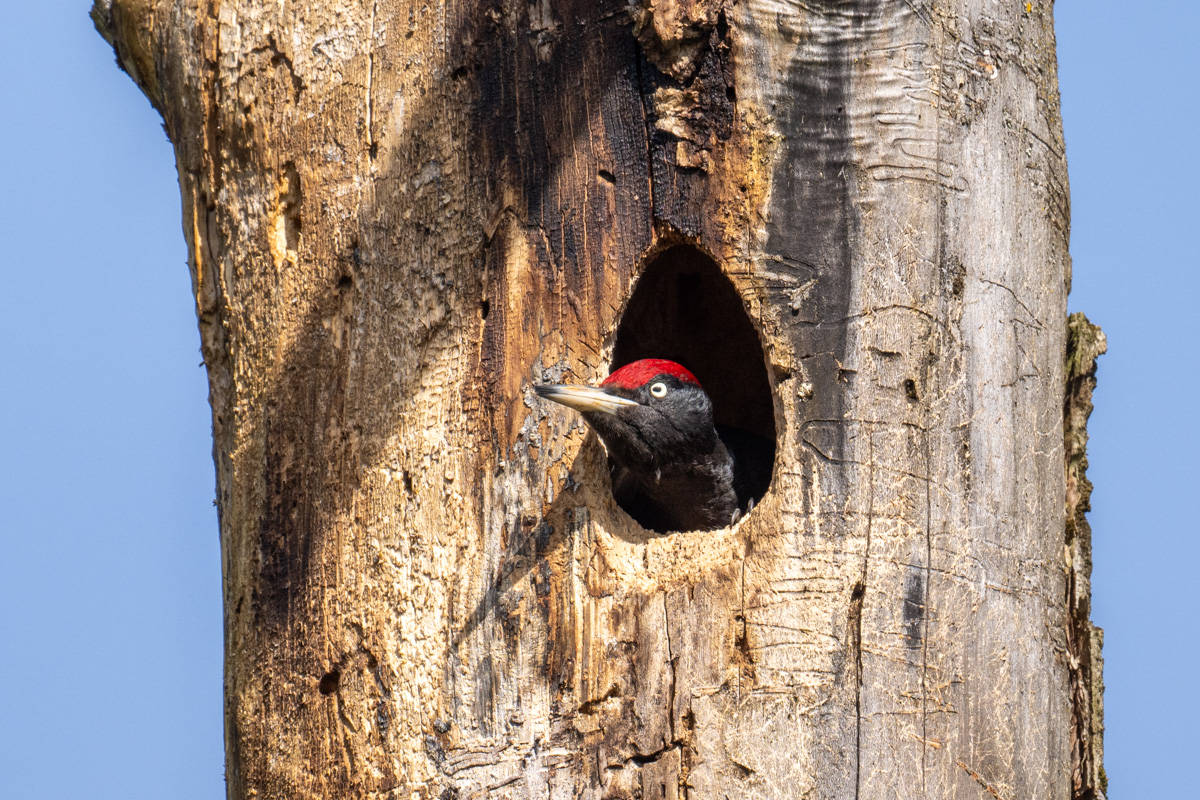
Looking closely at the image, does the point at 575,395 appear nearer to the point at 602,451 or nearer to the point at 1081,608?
the point at 602,451

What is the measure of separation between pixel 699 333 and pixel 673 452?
2.37 feet

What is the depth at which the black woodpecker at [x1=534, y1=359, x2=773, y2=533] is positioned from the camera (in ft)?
13.6

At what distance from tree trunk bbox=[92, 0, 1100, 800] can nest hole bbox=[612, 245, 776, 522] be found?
116 cm

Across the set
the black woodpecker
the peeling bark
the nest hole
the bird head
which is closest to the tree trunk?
the peeling bark

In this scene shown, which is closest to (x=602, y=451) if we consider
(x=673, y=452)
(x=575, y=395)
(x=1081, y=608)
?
(x=575, y=395)

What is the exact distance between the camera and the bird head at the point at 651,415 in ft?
12.7

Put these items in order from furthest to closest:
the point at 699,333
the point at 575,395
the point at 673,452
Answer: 1. the point at 699,333
2. the point at 673,452
3. the point at 575,395

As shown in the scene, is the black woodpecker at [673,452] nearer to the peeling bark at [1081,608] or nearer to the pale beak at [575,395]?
the pale beak at [575,395]

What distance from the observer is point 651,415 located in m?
4.31

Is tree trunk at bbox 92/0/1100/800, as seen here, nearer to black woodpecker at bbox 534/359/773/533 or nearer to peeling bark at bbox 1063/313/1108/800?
peeling bark at bbox 1063/313/1108/800

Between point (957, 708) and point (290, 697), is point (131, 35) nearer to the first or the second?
point (290, 697)


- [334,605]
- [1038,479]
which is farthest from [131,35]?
[1038,479]

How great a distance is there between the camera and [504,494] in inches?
133

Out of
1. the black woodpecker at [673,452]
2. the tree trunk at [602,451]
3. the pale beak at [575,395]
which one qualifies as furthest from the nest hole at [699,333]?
the tree trunk at [602,451]
